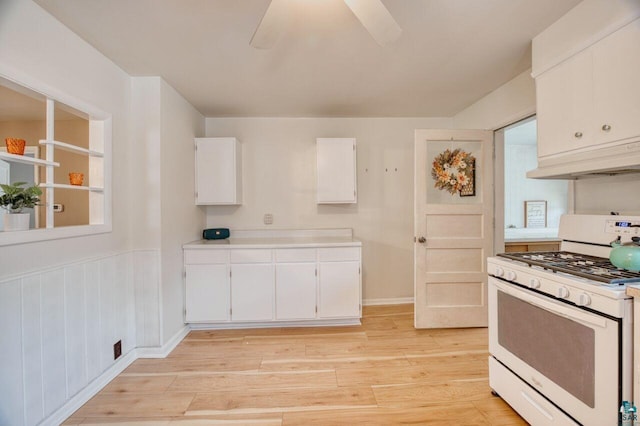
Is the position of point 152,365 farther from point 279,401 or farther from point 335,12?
point 335,12

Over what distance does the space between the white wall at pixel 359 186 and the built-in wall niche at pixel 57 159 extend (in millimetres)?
1436

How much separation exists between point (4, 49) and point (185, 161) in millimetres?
1525

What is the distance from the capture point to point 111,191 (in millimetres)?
2143

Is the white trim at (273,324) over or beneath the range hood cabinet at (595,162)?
beneath

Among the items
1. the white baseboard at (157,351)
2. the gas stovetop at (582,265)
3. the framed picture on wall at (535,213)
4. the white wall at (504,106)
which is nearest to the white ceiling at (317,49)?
the white wall at (504,106)

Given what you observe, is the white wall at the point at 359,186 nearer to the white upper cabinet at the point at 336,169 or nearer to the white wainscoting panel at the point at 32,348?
the white upper cabinet at the point at 336,169

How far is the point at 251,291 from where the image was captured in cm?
284

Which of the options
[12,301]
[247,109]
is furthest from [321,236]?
[12,301]

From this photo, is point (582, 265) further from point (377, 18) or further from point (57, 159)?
point (57, 159)

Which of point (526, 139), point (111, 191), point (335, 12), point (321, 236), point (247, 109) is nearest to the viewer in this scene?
point (335, 12)

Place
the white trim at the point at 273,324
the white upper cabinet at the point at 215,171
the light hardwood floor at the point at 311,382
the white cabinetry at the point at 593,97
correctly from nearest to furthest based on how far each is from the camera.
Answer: the white cabinetry at the point at 593,97 < the light hardwood floor at the point at 311,382 < the white trim at the point at 273,324 < the white upper cabinet at the point at 215,171

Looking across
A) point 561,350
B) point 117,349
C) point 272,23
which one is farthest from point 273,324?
point 272,23

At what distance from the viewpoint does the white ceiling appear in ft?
5.25

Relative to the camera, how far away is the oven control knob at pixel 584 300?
1.20 m
